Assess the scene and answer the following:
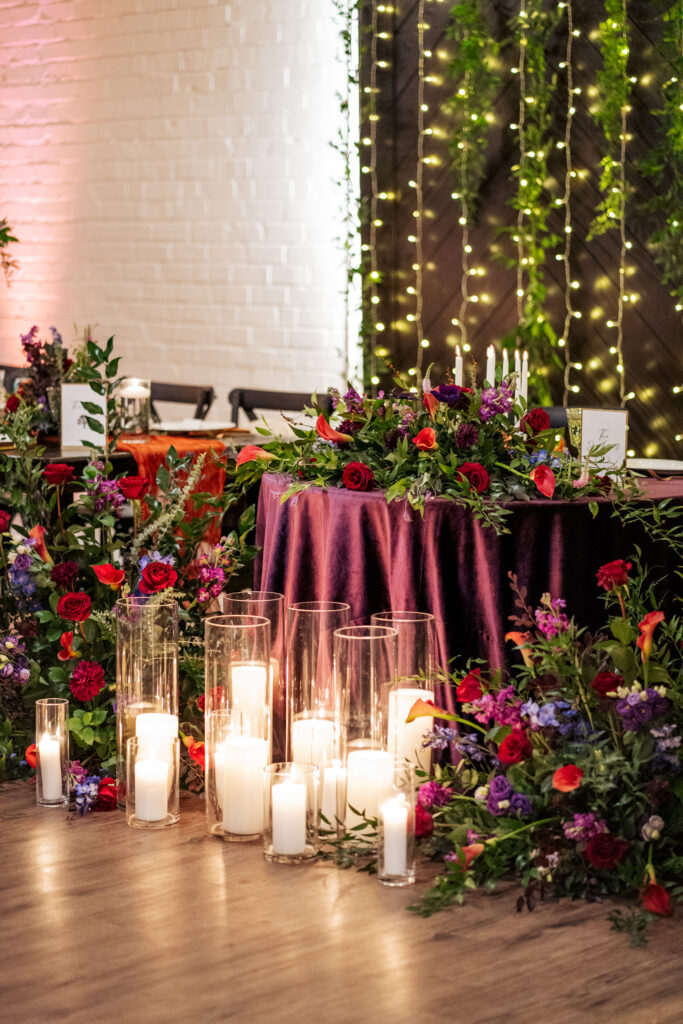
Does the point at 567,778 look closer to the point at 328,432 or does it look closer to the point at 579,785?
the point at 579,785

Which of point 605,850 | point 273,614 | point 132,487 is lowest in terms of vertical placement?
point 605,850

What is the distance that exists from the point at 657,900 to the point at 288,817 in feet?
2.08

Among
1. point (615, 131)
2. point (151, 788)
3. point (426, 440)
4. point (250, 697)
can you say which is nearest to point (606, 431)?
point (426, 440)

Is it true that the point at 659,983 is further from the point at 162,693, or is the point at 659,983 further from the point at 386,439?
the point at 386,439

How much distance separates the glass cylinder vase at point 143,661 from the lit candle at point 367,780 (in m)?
0.39

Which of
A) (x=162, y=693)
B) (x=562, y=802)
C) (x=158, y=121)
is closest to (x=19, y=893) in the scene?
(x=162, y=693)

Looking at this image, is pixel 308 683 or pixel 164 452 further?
pixel 164 452

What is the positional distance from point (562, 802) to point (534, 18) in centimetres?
369

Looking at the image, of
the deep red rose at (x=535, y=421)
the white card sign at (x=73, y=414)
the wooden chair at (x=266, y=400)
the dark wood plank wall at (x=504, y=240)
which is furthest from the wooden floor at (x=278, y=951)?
the dark wood plank wall at (x=504, y=240)

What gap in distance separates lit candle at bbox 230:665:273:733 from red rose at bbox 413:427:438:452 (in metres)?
0.60

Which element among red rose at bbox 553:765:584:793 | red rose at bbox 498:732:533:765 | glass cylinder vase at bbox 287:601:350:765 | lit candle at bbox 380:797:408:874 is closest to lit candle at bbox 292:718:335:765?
glass cylinder vase at bbox 287:601:350:765

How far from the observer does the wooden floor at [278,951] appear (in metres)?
1.82

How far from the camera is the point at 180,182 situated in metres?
6.36

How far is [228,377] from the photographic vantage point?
6246 millimetres
